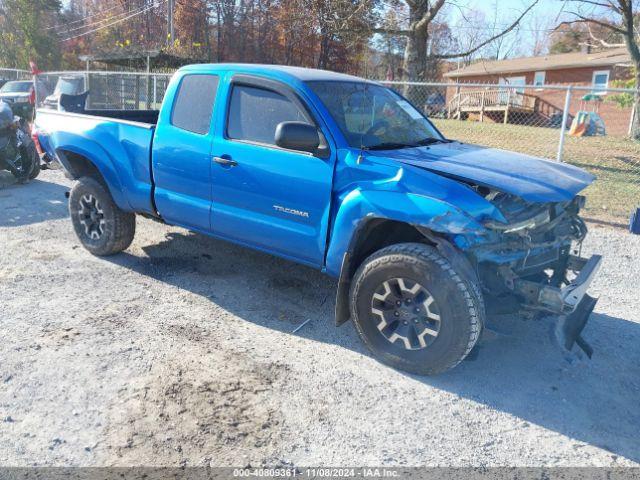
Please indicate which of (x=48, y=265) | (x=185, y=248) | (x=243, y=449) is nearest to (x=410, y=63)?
(x=185, y=248)

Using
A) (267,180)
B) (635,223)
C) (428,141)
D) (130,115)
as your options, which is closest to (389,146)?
(428,141)

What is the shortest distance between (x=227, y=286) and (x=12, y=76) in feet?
96.3

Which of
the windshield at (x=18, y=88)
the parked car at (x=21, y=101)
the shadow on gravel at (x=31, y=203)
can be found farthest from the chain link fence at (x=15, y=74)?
the shadow on gravel at (x=31, y=203)

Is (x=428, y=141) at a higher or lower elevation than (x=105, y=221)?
higher

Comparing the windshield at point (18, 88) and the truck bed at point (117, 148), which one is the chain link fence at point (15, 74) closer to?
the windshield at point (18, 88)

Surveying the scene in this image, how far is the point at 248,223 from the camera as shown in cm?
438

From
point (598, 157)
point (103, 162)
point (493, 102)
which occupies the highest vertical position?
point (493, 102)

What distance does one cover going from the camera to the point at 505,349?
4.11 metres

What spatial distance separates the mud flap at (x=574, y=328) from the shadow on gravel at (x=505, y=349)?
5.1 inches

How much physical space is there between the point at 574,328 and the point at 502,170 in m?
1.26

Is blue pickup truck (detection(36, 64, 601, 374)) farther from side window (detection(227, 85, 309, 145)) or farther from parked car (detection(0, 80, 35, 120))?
parked car (detection(0, 80, 35, 120))

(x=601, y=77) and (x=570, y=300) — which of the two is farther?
(x=601, y=77)

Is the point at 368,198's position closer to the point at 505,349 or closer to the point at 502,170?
the point at 502,170

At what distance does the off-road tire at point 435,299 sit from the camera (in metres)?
3.36
